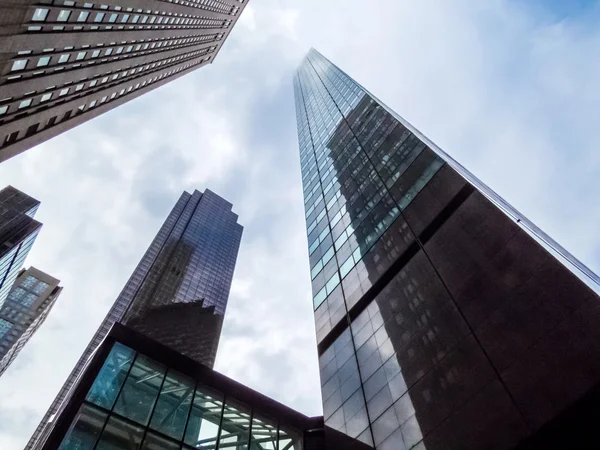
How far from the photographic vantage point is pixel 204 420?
17.7m

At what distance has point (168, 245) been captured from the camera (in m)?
170

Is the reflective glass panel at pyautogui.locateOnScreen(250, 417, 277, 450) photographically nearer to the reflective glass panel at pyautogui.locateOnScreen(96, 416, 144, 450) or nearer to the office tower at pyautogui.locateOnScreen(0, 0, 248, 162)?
the reflective glass panel at pyautogui.locateOnScreen(96, 416, 144, 450)

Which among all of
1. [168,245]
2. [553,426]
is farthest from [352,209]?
[168,245]

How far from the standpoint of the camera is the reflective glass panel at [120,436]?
14117mm

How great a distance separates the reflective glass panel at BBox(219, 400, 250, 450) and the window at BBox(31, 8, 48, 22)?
33.6m

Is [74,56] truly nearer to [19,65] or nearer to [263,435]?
[19,65]

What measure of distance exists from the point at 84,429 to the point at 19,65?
3394cm

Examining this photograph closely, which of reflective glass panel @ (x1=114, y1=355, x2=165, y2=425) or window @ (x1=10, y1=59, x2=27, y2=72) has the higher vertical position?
reflective glass panel @ (x1=114, y1=355, x2=165, y2=425)

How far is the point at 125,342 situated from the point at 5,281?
11262 centimetres

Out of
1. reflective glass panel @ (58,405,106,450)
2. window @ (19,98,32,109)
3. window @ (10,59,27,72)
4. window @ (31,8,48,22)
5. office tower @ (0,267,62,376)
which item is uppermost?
window @ (31,8,48,22)

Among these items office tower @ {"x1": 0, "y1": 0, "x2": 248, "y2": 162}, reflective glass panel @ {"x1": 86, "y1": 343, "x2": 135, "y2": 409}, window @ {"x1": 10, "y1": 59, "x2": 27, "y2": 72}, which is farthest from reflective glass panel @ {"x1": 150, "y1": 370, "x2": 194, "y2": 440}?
window @ {"x1": 10, "y1": 59, "x2": 27, "y2": 72}

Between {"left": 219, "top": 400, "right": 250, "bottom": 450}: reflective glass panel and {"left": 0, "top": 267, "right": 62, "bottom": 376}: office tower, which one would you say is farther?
{"left": 0, "top": 267, "right": 62, "bottom": 376}: office tower

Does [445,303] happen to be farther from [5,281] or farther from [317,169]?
[5,281]

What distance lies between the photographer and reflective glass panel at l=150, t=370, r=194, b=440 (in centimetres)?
1605
